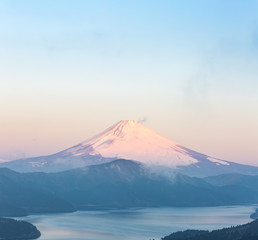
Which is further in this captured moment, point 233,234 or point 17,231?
point 17,231

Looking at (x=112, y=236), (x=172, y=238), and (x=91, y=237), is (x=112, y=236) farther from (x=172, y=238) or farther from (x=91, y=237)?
(x=172, y=238)

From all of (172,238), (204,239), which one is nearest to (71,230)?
(172,238)

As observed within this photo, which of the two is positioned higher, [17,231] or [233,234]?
[233,234]

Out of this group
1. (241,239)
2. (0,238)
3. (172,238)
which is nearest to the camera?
(241,239)

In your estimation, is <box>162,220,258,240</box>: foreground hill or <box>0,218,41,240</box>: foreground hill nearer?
<box>162,220,258,240</box>: foreground hill

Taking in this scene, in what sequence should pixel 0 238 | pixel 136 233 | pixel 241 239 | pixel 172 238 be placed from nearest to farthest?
pixel 241 239 → pixel 172 238 → pixel 0 238 → pixel 136 233

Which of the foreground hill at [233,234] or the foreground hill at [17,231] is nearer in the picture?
the foreground hill at [233,234]

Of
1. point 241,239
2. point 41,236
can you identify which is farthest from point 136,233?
point 241,239

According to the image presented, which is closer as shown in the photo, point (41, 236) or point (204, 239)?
point (204, 239)
